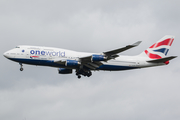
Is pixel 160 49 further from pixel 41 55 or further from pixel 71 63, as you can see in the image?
pixel 41 55

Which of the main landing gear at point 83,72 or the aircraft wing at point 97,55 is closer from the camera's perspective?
the aircraft wing at point 97,55

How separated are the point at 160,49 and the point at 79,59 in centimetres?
1893

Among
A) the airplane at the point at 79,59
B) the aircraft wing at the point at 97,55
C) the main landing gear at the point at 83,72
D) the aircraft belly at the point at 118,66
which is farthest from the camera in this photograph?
the aircraft belly at the point at 118,66


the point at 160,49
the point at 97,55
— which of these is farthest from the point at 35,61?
the point at 160,49

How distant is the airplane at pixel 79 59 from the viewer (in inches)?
2092

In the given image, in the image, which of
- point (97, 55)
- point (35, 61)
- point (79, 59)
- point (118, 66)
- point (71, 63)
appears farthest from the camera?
point (118, 66)

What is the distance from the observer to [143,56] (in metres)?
61.7

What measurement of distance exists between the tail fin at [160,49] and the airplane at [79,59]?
232cm

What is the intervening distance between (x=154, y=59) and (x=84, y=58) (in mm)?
14739

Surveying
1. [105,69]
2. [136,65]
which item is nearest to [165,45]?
[136,65]

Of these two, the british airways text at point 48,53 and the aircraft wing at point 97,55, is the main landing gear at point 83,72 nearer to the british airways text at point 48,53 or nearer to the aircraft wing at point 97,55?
the aircraft wing at point 97,55

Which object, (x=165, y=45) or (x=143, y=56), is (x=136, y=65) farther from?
(x=165, y=45)

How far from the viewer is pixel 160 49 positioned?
63500 millimetres

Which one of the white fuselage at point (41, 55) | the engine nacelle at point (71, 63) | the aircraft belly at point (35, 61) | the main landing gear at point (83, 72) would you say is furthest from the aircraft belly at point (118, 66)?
the aircraft belly at point (35, 61)
